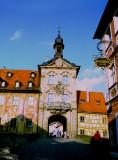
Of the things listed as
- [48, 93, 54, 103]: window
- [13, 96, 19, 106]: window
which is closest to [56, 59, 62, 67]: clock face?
[48, 93, 54, 103]: window

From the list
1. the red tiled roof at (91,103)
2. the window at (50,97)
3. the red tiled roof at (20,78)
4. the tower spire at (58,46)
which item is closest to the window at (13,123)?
the red tiled roof at (20,78)

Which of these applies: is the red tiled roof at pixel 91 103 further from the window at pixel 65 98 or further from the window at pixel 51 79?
the window at pixel 51 79

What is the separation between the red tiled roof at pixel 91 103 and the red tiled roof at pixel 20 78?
8878 mm

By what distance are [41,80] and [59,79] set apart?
3286 millimetres

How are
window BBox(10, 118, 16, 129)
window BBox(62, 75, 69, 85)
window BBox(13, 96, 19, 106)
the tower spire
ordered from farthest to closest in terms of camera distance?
the tower spire → window BBox(62, 75, 69, 85) → window BBox(13, 96, 19, 106) → window BBox(10, 118, 16, 129)

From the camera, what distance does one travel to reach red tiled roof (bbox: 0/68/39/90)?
4427 cm

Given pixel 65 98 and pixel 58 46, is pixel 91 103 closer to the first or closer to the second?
pixel 65 98

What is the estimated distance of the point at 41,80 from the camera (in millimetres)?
44219

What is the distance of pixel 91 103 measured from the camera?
1832 inches

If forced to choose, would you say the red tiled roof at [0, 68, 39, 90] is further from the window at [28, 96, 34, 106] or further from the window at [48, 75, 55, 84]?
the window at [48, 75, 55, 84]

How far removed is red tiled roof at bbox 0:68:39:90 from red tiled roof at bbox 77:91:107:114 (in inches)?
350

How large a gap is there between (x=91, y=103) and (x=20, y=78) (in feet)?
47.6

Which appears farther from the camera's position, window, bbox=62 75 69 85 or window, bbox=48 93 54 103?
window, bbox=62 75 69 85

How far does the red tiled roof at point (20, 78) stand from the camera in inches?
1743
